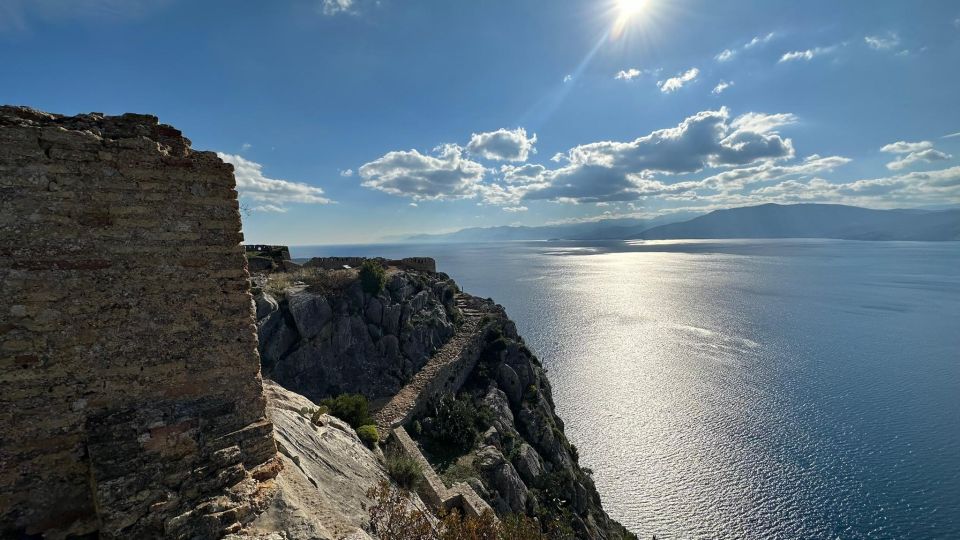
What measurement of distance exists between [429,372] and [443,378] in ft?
3.77

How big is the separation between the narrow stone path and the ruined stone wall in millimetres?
16272

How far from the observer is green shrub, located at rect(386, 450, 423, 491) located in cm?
1458

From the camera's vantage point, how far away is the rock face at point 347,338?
29719 millimetres

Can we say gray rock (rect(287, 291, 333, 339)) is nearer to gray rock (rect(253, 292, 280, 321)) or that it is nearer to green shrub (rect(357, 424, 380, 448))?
gray rock (rect(253, 292, 280, 321))

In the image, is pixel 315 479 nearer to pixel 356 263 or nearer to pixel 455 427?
pixel 455 427

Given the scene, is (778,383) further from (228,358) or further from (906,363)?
(228,358)

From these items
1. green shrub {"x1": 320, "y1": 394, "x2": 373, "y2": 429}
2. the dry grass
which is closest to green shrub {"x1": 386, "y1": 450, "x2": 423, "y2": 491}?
green shrub {"x1": 320, "y1": 394, "x2": 373, "y2": 429}

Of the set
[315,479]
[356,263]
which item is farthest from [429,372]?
[315,479]

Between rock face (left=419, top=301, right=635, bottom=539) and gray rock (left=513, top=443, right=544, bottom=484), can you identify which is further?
gray rock (left=513, top=443, right=544, bottom=484)

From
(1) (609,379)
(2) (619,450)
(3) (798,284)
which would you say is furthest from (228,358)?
(3) (798,284)

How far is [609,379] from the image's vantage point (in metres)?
58.7

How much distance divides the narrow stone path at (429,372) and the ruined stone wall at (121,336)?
1627cm

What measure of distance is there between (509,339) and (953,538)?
118ft

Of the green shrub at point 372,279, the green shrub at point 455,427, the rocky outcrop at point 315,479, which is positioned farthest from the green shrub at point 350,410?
the green shrub at point 372,279
